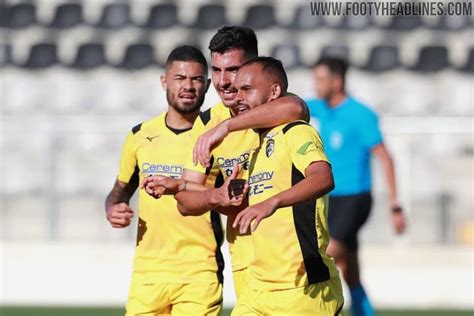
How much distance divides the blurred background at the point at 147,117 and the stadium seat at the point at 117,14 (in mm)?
31

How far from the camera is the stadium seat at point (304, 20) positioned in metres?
16.5

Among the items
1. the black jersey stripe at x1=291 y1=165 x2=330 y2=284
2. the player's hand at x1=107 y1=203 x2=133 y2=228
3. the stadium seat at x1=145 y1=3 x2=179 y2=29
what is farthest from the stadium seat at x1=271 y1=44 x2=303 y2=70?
the black jersey stripe at x1=291 y1=165 x2=330 y2=284

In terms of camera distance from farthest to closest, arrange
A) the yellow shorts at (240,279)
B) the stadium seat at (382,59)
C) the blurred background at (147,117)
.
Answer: the stadium seat at (382,59)
the blurred background at (147,117)
the yellow shorts at (240,279)

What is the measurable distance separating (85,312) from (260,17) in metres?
6.72

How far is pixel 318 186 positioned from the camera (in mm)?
4703

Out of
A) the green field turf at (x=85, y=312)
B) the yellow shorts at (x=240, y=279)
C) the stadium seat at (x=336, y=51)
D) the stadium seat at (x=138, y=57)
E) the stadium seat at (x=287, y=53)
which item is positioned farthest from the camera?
the stadium seat at (x=138, y=57)

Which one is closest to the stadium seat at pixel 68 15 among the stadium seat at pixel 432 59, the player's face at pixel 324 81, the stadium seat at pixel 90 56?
the stadium seat at pixel 90 56

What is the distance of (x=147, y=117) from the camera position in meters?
13.5

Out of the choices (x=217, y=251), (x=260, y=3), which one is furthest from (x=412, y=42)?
(x=217, y=251)

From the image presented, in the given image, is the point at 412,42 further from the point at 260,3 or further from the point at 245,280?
the point at 245,280

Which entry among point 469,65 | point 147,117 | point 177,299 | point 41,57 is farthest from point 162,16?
point 177,299

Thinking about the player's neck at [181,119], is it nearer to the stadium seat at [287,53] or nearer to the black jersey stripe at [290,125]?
the black jersey stripe at [290,125]

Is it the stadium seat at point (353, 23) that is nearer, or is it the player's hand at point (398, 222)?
the player's hand at point (398, 222)

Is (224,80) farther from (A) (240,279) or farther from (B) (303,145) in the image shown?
(A) (240,279)
